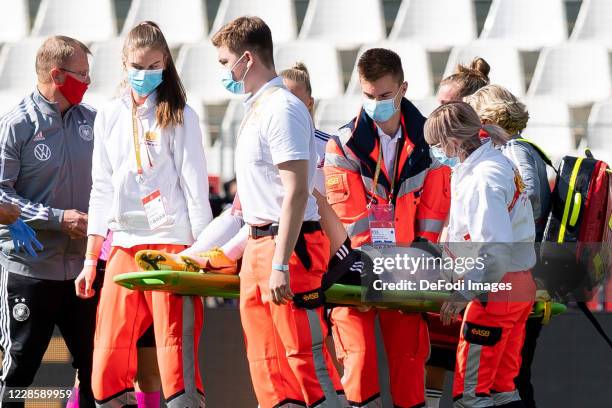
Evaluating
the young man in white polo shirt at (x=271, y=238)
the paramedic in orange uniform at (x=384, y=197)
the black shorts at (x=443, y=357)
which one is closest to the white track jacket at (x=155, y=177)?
the young man in white polo shirt at (x=271, y=238)

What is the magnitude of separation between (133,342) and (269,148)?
1.04 metres

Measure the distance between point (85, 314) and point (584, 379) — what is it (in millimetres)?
2636

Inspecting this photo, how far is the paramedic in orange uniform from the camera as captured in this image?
4727 millimetres

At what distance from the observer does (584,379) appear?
5.87 metres

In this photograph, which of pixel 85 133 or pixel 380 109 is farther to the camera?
pixel 85 133

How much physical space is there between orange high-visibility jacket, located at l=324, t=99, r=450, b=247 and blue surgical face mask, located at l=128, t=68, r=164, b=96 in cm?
84

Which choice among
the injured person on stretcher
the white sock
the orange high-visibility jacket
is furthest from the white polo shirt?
the white sock

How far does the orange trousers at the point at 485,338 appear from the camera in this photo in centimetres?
437

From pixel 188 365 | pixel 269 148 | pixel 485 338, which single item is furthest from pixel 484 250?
pixel 188 365

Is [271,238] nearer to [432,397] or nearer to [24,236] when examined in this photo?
[24,236]

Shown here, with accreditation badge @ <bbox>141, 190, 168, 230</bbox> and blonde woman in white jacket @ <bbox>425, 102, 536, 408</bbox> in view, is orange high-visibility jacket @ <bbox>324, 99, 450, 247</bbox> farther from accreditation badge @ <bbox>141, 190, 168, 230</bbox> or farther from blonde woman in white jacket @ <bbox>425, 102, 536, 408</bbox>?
accreditation badge @ <bbox>141, 190, 168, 230</bbox>

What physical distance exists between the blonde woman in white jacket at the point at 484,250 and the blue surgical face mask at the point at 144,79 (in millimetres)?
1116

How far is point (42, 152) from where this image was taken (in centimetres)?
496

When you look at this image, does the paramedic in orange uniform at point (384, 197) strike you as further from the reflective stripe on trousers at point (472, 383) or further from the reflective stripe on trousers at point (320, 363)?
the reflective stripe on trousers at point (320, 363)
